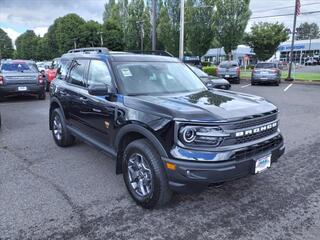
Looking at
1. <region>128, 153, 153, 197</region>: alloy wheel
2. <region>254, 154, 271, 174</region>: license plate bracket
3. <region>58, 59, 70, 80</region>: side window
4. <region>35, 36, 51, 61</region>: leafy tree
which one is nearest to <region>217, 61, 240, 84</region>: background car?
<region>58, 59, 70, 80</region>: side window

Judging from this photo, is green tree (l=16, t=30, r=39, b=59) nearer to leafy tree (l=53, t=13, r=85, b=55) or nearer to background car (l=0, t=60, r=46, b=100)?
leafy tree (l=53, t=13, r=85, b=55)

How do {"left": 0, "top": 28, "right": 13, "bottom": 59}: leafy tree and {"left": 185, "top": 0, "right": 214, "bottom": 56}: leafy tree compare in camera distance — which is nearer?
{"left": 185, "top": 0, "right": 214, "bottom": 56}: leafy tree

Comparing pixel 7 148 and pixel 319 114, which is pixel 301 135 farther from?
pixel 7 148

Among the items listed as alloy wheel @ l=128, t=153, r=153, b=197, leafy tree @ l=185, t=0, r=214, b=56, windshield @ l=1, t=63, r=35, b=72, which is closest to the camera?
alloy wheel @ l=128, t=153, r=153, b=197

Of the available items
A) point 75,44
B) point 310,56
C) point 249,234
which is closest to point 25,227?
point 249,234

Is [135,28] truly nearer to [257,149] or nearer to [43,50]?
[257,149]

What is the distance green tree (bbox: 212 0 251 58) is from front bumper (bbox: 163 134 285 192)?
24.9 metres

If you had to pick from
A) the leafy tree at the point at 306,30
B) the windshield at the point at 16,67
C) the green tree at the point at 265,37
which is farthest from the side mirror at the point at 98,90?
the leafy tree at the point at 306,30

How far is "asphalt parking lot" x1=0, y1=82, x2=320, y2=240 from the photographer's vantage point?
10.1 feet

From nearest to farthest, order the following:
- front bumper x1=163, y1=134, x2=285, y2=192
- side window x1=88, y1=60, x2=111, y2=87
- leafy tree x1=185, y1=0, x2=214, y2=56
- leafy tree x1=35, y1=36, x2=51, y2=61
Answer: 1. front bumper x1=163, y1=134, x2=285, y2=192
2. side window x1=88, y1=60, x2=111, y2=87
3. leafy tree x1=185, y1=0, x2=214, y2=56
4. leafy tree x1=35, y1=36, x2=51, y2=61

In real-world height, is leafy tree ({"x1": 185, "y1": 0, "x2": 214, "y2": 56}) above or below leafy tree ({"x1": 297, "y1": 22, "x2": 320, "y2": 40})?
below

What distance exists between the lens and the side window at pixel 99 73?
415 centimetres

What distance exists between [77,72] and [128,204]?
2.60m

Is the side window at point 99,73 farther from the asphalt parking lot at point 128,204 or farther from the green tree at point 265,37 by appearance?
the green tree at point 265,37
